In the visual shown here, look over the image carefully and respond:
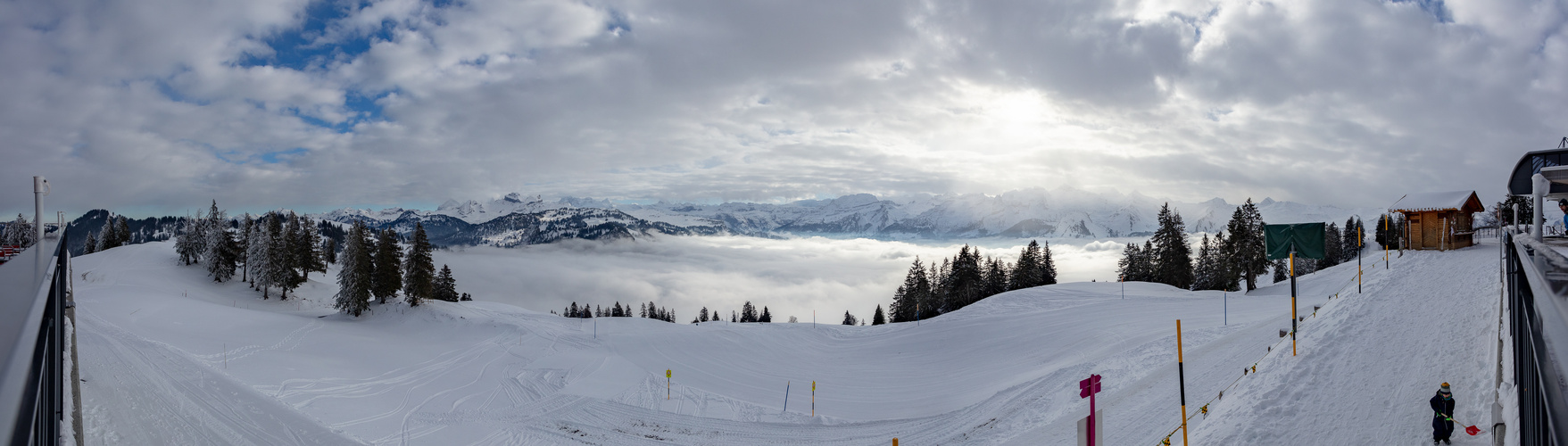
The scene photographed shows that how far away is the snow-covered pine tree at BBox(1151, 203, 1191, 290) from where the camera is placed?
153 feet

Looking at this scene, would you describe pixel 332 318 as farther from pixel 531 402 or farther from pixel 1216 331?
pixel 1216 331

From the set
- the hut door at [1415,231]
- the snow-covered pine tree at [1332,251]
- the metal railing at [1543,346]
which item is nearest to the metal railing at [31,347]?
Answer: the metal railing at [1543,346]

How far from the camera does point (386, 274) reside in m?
41.4

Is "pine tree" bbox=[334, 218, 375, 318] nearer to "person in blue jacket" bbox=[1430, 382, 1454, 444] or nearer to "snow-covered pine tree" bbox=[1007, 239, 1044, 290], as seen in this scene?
"person in blue jacket" bbox=[1430, 382, 1454, 444]

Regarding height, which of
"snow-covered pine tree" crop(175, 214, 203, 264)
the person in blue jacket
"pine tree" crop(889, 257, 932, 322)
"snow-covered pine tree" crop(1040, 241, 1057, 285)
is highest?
"snow-covered pine tree" crop(175, 214, 203, 264)

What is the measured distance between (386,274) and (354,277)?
2.01 m

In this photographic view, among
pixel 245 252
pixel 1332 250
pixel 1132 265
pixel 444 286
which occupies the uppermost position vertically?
pixel 245 252

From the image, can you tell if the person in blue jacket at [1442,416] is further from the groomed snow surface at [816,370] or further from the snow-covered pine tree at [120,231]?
the snow-covered pine tree at [120,231]

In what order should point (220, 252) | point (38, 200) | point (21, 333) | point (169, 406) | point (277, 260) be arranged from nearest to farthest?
point (21, 333)
point (38, 200)
point (169, 406)
point (277, 260)
point (220, 252)

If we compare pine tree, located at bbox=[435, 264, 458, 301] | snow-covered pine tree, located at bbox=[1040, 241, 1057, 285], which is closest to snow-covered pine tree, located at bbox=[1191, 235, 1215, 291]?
snow-covered pine tree, located at bbox=[1040, 241, 1057, 285]

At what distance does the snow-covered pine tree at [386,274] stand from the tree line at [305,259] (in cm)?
5

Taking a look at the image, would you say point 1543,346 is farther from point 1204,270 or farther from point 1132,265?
point 1132,265

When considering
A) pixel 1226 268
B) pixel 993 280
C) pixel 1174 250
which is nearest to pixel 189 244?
A: pixel 993 280

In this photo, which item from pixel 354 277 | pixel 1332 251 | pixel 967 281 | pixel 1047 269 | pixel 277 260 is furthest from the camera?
pixel 1332 251
